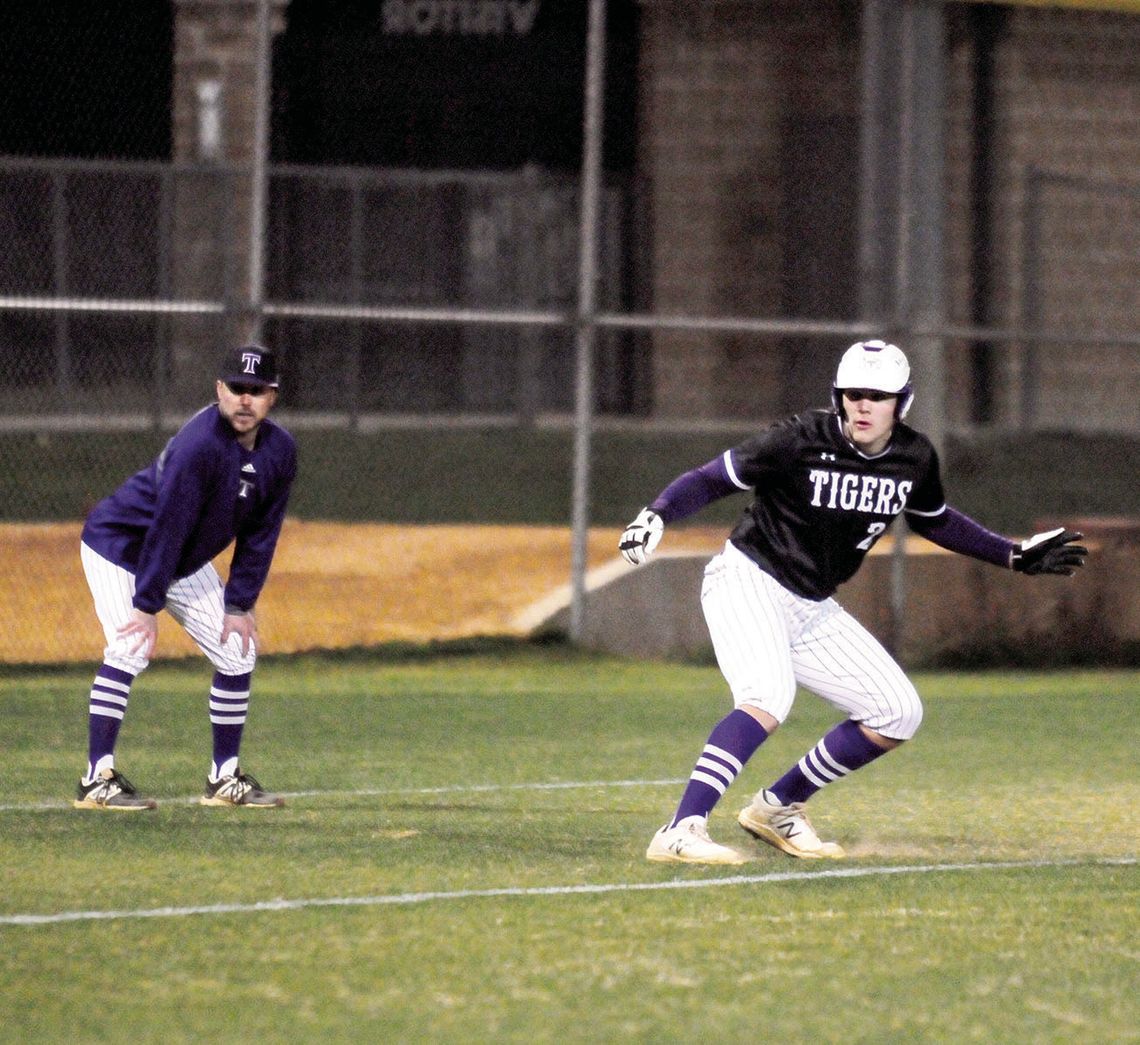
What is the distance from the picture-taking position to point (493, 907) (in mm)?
6273

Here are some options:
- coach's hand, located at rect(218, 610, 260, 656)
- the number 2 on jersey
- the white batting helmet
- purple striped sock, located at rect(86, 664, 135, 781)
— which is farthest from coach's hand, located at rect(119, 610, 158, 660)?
the white batting helmet

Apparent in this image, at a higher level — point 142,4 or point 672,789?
point 142,4

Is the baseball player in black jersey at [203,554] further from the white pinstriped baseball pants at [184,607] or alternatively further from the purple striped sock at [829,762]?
the purple striped sock at [829,762]

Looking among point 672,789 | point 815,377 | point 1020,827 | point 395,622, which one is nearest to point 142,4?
point 395,622

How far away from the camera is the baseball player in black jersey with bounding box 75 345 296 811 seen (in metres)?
7.89

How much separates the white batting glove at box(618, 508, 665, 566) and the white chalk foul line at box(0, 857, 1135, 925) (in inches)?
39.6

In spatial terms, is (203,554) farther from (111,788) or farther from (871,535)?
(871,535)

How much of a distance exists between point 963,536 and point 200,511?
274 cm

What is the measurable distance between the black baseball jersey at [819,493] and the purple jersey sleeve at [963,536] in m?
0.16

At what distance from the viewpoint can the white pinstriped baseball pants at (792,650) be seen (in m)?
7.15

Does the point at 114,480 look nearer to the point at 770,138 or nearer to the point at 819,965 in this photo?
the point at 770,138

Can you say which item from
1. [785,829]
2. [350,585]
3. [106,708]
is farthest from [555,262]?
[785,829]

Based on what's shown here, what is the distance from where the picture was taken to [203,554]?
8.20 m

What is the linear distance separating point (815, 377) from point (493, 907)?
52.4 feet
